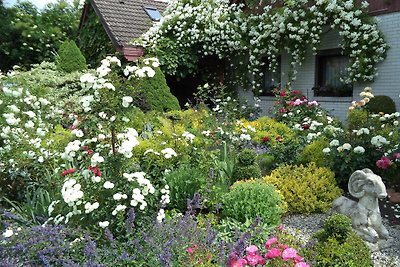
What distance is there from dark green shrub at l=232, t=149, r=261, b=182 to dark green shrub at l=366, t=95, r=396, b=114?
4730 millimetres

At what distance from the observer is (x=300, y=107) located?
8.84 m

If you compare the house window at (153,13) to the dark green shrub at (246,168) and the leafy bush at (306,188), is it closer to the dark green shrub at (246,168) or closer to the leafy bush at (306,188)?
the dark green shrub at (246,168)

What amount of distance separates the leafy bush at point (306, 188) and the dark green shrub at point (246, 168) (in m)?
0.19

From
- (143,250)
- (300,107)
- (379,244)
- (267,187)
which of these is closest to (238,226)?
(267,187)

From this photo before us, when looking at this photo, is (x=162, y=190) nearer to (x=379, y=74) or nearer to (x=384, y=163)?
(x=384, y=163)

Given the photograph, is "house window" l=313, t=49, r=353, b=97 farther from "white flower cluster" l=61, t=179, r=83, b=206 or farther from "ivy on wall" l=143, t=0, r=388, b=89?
"white flower cluster" l=61, t=179, r=83, b=206

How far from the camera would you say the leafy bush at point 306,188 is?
14.1ft

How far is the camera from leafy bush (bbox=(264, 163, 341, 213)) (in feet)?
14.1

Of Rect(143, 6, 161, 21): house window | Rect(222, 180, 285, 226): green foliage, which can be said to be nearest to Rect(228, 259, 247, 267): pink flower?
Rect(222, 180, 285, 226): green foliage

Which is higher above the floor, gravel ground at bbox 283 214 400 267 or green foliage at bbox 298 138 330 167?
green foliage at bbox 298 138 330 167

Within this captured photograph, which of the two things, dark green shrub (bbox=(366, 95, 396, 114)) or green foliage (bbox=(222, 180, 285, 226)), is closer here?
green foliage (bbox=(222, 180, 285, 226))

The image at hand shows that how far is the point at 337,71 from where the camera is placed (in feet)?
33.7

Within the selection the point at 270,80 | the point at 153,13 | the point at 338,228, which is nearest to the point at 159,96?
the point at 270,80

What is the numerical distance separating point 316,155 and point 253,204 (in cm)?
214
